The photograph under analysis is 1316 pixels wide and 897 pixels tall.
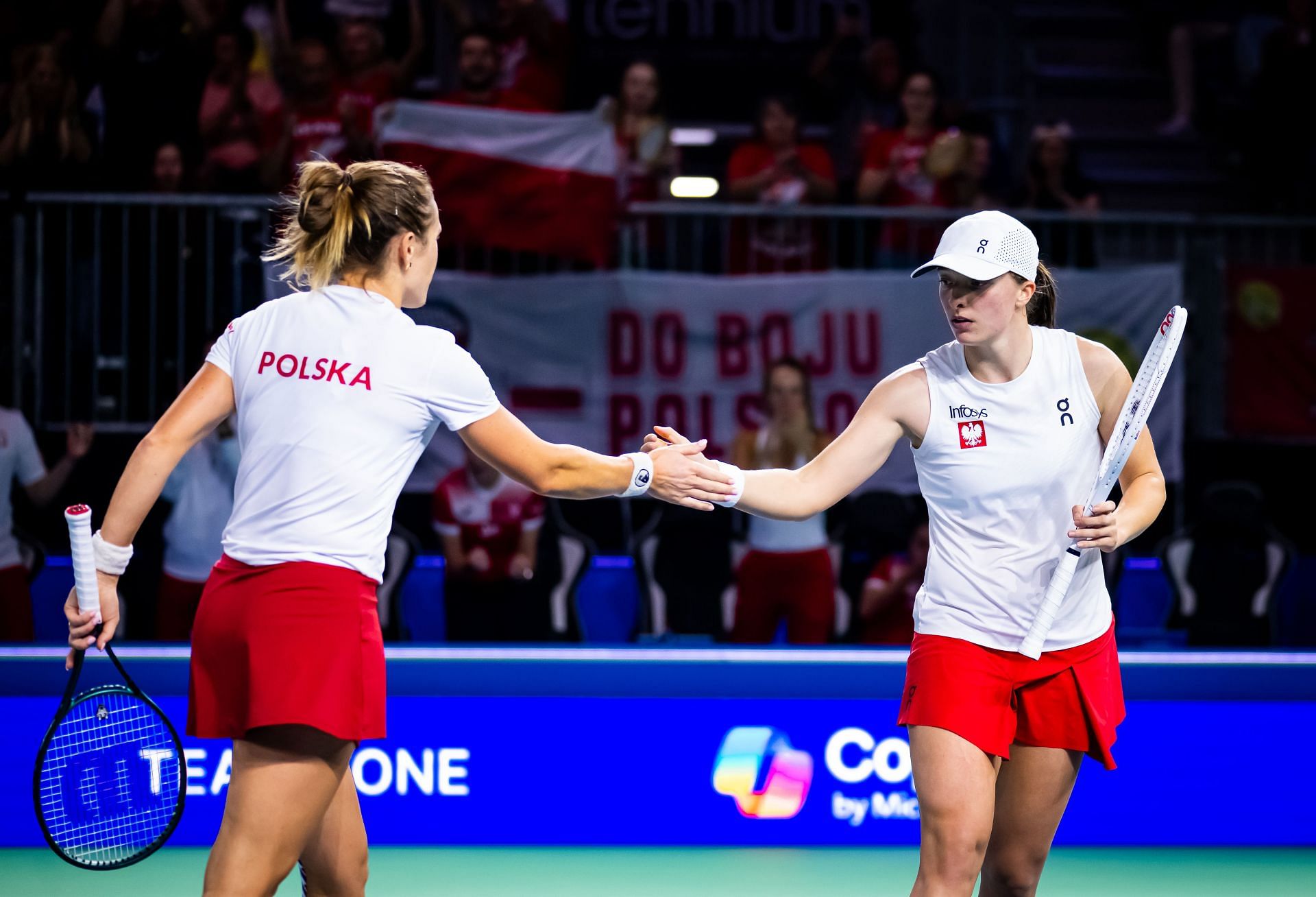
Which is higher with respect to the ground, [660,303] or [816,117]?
[816,117]

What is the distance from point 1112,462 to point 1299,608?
5.06 metres

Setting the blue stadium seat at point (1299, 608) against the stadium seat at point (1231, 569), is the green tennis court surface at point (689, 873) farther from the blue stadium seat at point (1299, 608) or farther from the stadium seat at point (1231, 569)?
the blue stadium seat at point (1299, 608)

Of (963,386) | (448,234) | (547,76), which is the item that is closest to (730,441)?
(448,234)

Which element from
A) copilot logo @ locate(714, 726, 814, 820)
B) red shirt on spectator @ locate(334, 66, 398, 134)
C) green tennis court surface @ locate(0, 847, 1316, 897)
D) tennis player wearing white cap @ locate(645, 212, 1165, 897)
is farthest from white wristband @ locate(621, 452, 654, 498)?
red shirt on spectator @ locate(334, 66, 398, 134)

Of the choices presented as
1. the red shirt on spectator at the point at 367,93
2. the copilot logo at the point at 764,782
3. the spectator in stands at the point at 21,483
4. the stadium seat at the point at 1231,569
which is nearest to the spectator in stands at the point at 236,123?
the red shirt on spectator at the point at 367,93

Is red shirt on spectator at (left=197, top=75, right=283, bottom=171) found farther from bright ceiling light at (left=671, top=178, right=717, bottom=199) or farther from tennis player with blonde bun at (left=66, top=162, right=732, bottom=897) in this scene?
tennis player with blonde bun at (left=66, top=162, right=732, bottom=897)

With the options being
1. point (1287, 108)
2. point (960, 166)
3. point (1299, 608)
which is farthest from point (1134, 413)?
point (1287, 108)

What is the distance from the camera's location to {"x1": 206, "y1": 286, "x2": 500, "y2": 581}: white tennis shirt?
2943mm

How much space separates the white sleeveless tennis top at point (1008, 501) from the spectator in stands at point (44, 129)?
243 inches

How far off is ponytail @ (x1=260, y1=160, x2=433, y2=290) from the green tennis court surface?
2.67 m

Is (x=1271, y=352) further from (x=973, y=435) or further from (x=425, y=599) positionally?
(x=973, y=435)

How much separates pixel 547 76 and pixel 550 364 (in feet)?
6.48

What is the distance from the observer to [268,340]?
118 inches

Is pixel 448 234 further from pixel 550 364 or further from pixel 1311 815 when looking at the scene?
pixel 1311 815
